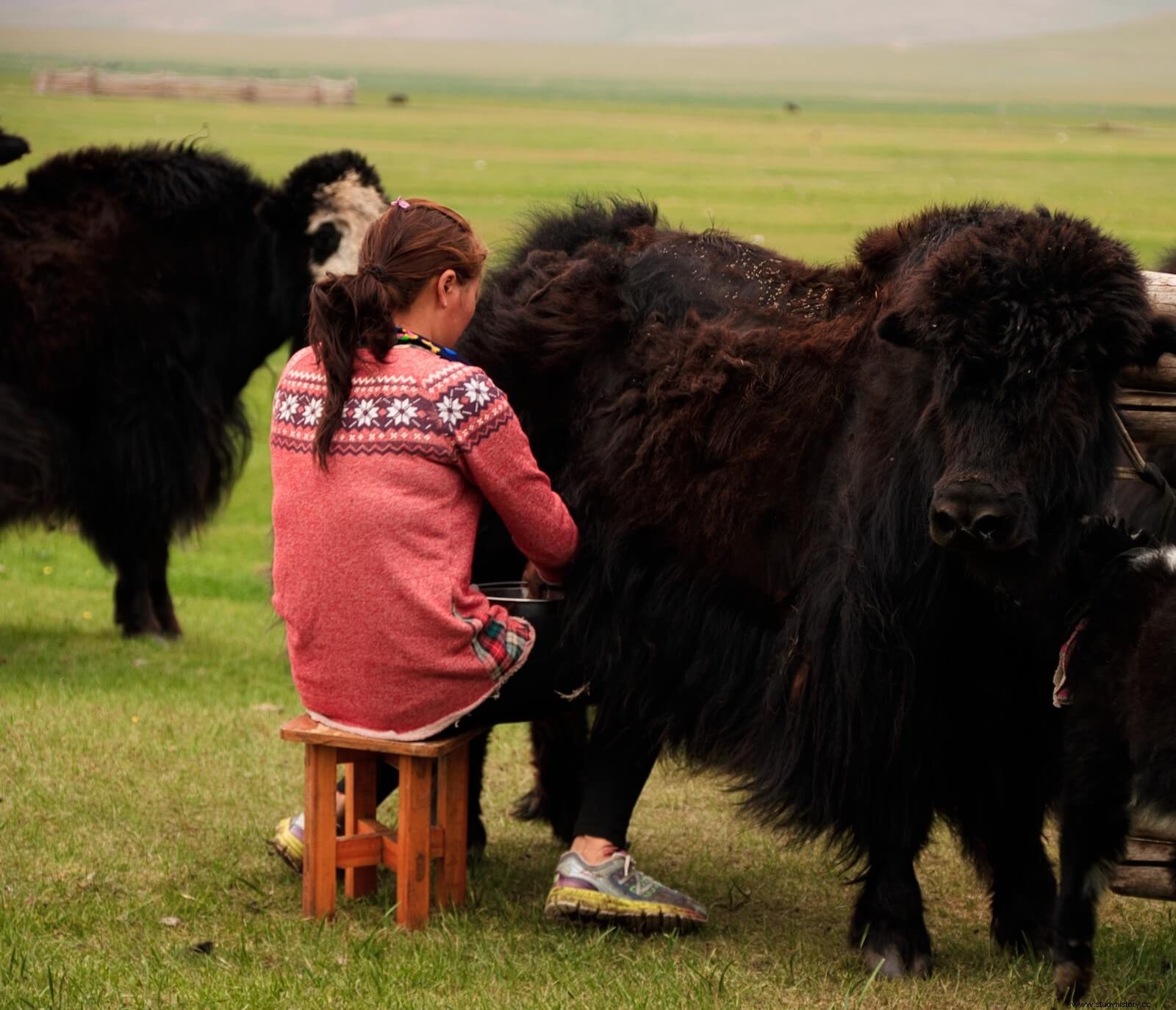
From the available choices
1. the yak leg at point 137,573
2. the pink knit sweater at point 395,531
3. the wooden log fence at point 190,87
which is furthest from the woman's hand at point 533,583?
the wooden log fence at point 190,87

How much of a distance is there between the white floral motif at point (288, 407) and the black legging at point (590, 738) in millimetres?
810

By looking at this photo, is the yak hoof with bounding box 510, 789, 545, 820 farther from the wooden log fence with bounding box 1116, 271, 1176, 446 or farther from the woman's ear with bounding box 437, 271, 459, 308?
the wooden log fence with bounding box 1116, 271, 1176, 446

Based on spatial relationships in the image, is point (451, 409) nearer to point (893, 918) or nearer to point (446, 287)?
point (446, 287)

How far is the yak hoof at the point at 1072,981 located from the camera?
343 centimetres

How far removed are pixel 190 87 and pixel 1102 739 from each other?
72997 millimetres

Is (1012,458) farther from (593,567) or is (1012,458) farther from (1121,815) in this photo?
(593,567)

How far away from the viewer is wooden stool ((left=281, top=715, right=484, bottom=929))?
3.81 m

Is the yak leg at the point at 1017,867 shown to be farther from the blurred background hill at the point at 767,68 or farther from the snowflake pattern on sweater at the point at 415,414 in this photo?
the blurred background hill at the point at 767,68

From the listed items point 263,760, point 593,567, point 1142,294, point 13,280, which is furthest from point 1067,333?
point 13,280

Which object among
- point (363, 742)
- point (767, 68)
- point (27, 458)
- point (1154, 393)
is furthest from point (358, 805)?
point (767, 68)

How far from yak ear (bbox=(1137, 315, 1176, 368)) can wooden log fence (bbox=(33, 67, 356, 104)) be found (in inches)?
2538

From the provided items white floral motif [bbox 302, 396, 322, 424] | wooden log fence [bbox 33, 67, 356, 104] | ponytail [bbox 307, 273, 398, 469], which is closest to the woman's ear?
ponytail [bbox 307, 273, 398, 469]

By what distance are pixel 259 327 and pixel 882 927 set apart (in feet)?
17.0

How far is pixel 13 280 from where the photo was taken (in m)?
7.12
